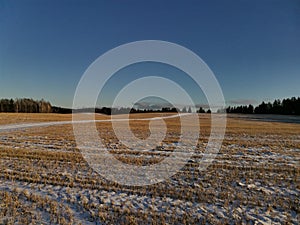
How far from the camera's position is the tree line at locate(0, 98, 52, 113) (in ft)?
298

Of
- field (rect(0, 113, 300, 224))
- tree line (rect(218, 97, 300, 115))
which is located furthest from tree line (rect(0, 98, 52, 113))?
field (rect(0, 113, 300, 224))

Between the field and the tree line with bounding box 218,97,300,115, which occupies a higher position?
the tree line with bounding box 218,97,300,115

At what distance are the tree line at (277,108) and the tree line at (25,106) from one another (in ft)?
282

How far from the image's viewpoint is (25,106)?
317 ft

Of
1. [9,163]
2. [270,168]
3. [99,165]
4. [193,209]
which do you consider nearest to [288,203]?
[193,209]

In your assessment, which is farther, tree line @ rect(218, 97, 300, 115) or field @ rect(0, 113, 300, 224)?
tree line @ rect(218, 97, 300, 115)

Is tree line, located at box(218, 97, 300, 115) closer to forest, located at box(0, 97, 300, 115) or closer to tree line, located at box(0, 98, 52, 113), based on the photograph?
forest, located at box(0, 97, 300, 115)

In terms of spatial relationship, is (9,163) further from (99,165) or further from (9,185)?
(99,165)

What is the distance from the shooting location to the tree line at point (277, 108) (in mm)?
82556

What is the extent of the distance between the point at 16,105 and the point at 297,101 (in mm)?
120509

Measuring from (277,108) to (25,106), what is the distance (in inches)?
4551

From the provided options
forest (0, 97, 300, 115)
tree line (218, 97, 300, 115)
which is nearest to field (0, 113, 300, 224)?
forest (0, 97, 300, 115)

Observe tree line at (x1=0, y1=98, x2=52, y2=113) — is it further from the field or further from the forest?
the field

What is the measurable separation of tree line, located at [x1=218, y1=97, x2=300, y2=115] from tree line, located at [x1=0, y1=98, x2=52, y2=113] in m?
86.0
